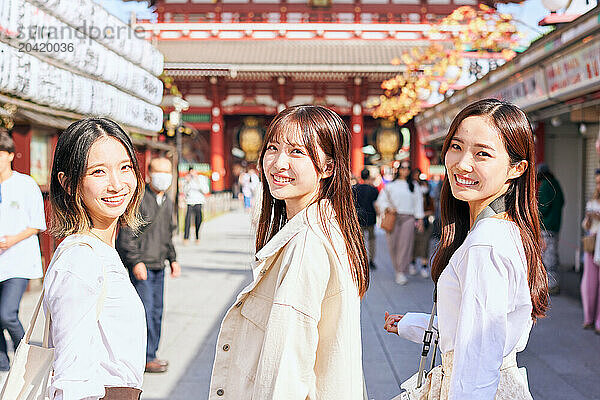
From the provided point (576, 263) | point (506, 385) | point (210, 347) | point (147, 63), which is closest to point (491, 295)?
point (506, 385)

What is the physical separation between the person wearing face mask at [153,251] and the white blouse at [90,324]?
2.71m

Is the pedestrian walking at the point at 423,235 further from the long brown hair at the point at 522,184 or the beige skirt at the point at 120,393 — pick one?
the beige skirt at the point at 120,393

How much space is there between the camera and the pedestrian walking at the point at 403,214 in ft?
28.6

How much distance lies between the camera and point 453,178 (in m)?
1.93

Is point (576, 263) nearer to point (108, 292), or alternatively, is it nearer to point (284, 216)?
point (284, 216)

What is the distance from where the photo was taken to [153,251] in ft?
15.5

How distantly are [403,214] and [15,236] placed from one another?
226 inches

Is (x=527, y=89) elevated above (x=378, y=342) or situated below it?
above

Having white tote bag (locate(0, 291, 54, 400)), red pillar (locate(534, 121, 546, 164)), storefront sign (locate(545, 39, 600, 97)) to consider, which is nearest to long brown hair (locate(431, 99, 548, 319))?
white tote bag (locate(0, 291, 54, 400))

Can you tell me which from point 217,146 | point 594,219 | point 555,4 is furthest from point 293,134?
point 217,146

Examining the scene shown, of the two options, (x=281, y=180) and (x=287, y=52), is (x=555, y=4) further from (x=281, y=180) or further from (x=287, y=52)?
(x=287, y=52)

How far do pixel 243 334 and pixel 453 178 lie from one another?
813 mm

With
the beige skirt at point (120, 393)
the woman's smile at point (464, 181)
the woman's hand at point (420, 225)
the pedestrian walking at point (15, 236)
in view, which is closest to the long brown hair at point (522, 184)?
the woman's smile at point (464, 181)

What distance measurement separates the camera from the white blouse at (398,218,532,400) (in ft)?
5.34
